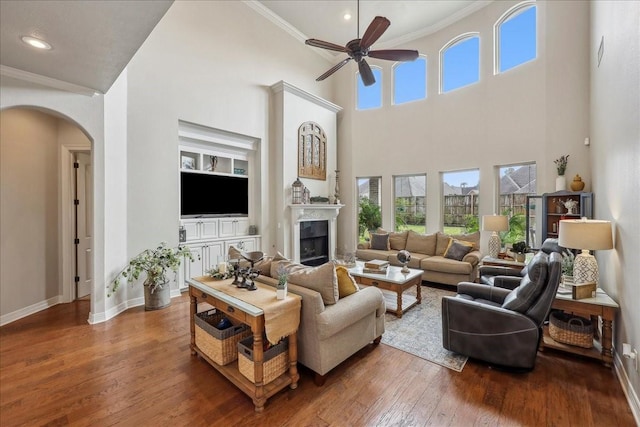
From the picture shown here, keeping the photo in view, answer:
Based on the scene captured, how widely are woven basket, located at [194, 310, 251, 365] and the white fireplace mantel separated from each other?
146 inches

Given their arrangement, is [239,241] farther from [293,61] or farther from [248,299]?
[293,61]

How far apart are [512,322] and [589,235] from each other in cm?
112

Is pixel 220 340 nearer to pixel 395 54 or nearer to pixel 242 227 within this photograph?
pixel 242 227

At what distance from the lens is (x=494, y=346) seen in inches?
97.0

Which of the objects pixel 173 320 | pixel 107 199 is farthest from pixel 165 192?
pixel 173 320

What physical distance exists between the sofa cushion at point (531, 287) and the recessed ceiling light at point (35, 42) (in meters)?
4.65

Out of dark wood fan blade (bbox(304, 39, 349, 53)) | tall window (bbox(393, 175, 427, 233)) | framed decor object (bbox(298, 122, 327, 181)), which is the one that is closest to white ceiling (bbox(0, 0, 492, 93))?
dark wood fan blade (bbox(304, 39, 349, 53))

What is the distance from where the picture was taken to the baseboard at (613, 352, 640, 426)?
1.92m

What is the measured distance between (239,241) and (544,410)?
16.3 feet

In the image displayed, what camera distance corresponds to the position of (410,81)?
6.80 meters

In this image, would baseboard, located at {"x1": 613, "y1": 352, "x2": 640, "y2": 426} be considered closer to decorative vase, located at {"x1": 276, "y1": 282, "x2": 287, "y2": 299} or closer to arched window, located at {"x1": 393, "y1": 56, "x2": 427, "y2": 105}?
decorative vase, located at {"x1": 276, "y1": 282, "x2": 287, "y2": 299}

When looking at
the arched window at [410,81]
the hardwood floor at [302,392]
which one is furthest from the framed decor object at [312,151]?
the hardwood floor at [302,392]

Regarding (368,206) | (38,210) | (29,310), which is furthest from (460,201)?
(29,310)

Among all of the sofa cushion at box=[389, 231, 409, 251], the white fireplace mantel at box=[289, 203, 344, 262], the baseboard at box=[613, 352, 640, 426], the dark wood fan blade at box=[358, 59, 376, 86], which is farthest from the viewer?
the white fireplace mantel at box=[289, 203, 344, 262]
